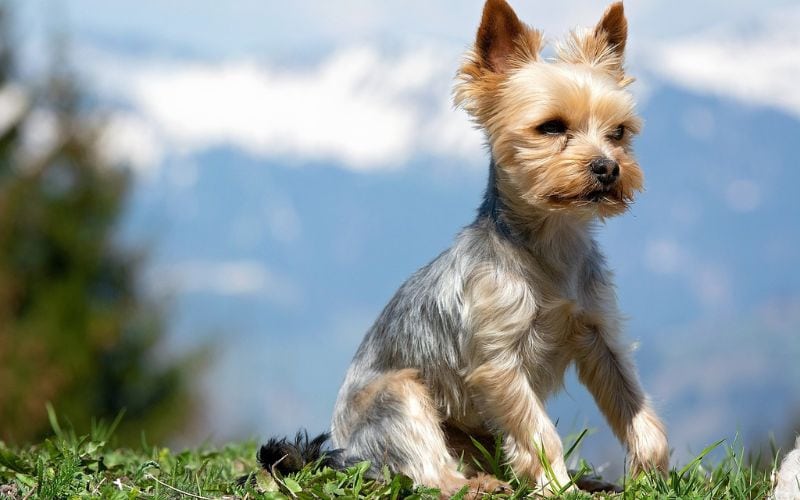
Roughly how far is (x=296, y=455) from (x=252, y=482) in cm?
42

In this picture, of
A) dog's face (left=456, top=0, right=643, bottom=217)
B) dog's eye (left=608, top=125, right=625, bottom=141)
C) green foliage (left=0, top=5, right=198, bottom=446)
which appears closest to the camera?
dog's face (left=456, top=0, right=643, bottom=217)

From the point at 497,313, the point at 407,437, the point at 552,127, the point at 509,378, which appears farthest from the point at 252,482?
the point at 552,127

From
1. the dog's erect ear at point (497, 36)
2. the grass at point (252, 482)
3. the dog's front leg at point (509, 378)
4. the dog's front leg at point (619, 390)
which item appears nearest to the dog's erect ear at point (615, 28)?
the dog's erect ear at point (497, 36)

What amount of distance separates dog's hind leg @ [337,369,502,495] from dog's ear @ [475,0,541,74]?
8.42ft

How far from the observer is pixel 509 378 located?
711 centimetres

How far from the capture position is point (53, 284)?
93.2 feet

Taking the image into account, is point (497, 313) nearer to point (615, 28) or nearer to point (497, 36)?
point (497, 36)

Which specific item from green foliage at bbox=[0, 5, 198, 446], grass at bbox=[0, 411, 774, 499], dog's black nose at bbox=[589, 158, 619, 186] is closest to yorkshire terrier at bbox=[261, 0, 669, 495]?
dog's black nose at bbox=[589, 158, 619, 186]

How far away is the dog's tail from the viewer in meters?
7.25

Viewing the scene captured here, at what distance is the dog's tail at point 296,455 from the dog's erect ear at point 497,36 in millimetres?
3270

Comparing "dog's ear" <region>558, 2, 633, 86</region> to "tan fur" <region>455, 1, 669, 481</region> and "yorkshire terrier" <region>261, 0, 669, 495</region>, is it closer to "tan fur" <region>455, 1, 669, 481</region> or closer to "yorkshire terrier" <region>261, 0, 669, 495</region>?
"yorkshire terrier" <region>261, 0, 669, 495</region>

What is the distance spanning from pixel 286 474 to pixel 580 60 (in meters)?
4.05

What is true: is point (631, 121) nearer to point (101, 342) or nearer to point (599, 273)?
point (599, 273)

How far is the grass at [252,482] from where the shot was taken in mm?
6891
